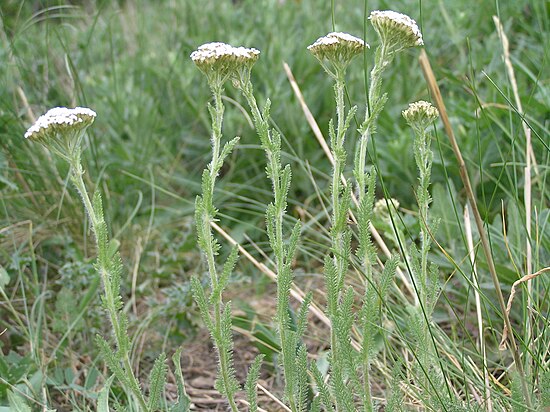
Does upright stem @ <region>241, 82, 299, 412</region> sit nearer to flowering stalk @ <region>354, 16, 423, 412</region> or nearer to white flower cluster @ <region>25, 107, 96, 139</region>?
flowering stalk @ <region>354, 16, 423, 412</region>

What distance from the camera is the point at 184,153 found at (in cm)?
342

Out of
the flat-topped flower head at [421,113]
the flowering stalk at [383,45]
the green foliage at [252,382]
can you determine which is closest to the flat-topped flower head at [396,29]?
the flowering stalk at [383,45]

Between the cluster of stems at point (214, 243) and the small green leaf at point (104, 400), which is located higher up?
the cluster of stems at point (214, 243)

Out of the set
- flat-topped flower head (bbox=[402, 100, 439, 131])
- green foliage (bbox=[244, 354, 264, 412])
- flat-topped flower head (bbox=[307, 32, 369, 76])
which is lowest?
green foliage (bbox=[244, 354, 264, 412])

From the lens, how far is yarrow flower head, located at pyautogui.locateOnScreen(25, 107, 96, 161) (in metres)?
1.45

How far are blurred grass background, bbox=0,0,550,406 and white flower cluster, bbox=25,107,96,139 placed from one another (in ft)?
2.17

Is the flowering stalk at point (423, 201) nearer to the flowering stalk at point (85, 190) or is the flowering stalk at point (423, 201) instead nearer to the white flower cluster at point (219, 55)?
the white flower cluster at point (219, 55)

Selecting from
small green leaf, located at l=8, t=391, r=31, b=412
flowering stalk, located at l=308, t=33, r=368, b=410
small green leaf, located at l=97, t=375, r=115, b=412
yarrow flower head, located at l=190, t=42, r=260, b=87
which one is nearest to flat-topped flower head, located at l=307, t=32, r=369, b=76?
flowering stalk, located at l=308, t=33, r=368, b=410

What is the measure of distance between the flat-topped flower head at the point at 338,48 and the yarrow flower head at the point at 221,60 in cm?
13

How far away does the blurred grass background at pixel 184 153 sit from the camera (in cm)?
245

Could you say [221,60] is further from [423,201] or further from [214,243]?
[423,201]

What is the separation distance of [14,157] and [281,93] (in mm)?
1185

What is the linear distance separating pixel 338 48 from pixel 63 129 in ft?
1.82

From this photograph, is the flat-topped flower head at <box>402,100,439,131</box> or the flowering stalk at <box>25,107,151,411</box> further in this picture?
the flat-topped flower head at <box>402,100,439,131</box>
